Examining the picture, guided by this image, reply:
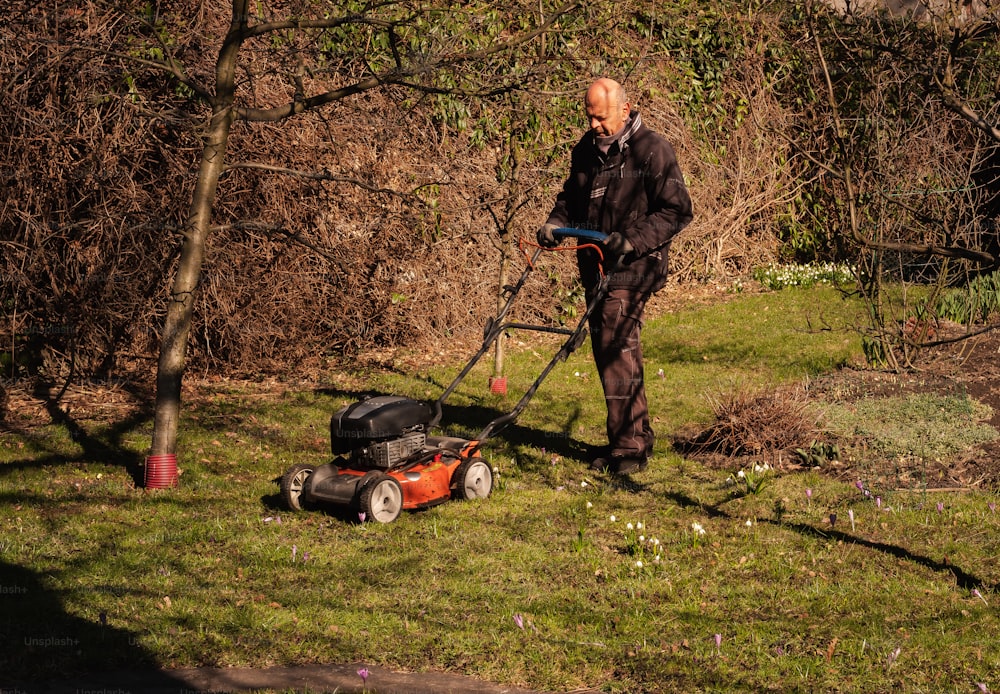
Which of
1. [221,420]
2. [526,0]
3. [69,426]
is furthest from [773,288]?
[69,426]

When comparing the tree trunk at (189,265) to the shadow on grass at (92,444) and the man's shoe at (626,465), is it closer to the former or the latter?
the shadow on grass at (92,444)

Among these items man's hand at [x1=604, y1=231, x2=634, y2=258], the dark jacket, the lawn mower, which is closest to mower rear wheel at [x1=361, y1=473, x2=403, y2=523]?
the lawn mower

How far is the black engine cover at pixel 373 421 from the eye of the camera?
245 inches

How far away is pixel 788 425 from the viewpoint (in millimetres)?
7730

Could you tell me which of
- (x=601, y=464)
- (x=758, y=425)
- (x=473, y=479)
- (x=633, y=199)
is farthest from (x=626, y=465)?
(x=633, y=199)

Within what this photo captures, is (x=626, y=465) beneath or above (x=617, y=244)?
beneath

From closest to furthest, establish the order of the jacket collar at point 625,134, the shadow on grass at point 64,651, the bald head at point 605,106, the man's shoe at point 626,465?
the shadow on grass at point 64,651, the bald head at point 605,106, the jacket collar at point 625,134, the man's shoe at point 626,465

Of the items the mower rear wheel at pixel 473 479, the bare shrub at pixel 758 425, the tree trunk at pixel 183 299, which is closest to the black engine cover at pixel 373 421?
the mower rear wheel at pixel 473 479

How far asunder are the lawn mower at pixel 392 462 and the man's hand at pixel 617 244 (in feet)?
0.22

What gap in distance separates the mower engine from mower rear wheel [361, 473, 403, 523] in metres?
0.15

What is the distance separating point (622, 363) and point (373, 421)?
1867 millimetres

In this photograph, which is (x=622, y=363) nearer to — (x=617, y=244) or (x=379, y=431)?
(x=617, y=244)

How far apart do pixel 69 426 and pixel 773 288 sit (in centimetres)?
881

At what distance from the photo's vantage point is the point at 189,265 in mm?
6902
